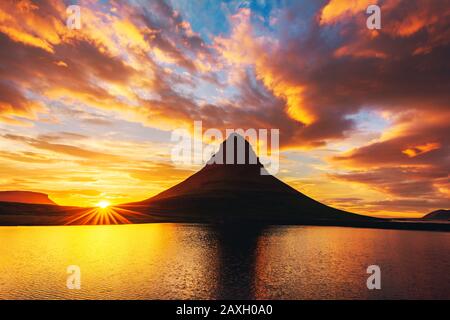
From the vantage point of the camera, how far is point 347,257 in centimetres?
6994

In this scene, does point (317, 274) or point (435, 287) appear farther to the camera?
point (317, 274)

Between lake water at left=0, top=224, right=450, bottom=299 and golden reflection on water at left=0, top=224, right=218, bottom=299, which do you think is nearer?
golden reflection on water at left=0, top=224, right=218, bottom=299

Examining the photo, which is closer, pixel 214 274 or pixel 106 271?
pixel 214 274

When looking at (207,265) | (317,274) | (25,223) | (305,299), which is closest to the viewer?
(305,299)

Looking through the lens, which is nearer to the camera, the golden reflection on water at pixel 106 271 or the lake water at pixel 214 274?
the golden reflection on water at pixel 106 271

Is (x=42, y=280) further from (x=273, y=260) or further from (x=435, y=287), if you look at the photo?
(x=435, y=287)
